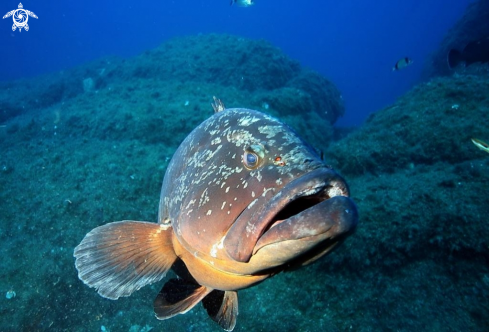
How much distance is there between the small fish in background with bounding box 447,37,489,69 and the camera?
30.3 ft

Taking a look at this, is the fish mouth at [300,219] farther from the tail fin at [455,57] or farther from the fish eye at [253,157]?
the tail fin at [455,57]

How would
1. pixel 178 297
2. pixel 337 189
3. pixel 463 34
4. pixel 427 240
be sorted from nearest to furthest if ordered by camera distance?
Answer: pixel 337 189, pixel 178 297, pixel 427 240, pixel 463 34

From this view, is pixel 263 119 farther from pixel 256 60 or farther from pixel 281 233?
pixel 256 60

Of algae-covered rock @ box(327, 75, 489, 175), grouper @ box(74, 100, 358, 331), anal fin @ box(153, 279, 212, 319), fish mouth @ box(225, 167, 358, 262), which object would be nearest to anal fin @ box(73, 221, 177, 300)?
grouper @ box(74, 100, 358, 331)

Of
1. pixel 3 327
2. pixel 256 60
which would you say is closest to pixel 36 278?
pixel 3 327

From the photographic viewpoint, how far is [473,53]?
31.3ft

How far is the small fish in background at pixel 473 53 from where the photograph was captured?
363 inches

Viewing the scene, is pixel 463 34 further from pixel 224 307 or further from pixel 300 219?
pixel 300 219

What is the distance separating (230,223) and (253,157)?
50 centimetres

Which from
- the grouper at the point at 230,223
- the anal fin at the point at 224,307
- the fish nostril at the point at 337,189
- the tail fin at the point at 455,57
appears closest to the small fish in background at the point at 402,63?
the tail fin at the point at 455,57

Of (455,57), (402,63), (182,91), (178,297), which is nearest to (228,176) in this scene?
(178,297)

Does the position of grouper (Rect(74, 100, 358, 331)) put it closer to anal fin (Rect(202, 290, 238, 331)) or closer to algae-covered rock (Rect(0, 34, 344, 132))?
anal fin (Rect(202, 290, 238, 331))

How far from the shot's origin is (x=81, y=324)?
4.71 metres

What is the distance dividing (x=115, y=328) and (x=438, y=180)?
671 centimetres
